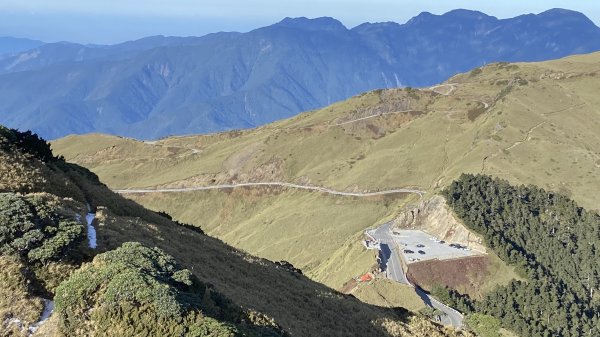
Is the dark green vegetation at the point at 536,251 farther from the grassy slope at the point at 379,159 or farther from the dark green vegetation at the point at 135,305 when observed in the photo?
the dark green vegetation at the point at 135,305

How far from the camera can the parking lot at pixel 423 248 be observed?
309 ft

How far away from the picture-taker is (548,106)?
534 ft

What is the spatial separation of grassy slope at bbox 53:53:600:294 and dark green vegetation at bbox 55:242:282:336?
7414 centimetres

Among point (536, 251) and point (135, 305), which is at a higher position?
point (135, 305)

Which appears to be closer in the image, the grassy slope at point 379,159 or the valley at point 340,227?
the valley at point 340,227

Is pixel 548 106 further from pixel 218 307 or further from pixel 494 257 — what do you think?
pixel 218 307

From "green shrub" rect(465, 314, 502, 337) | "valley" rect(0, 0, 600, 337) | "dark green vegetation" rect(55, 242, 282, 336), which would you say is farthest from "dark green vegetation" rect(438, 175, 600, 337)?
"dark green vegetation" rect(55, 242, 282, 336)

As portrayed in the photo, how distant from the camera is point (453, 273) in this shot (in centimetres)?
9044

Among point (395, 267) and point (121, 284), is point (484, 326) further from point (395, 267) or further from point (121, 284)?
point (121, 284)

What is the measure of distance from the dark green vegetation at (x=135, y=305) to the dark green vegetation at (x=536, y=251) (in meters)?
70.1

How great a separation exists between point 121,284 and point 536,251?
97911mm

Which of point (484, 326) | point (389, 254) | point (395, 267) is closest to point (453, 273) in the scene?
point (395, 267)

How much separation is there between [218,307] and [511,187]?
4238 inches

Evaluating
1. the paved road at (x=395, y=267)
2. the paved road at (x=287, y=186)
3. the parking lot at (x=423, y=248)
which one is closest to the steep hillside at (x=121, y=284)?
the paved road at (x=395, y=267)
